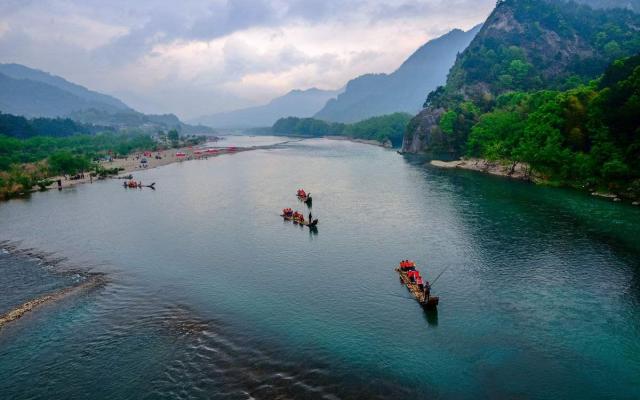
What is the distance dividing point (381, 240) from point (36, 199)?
7358 centimetres

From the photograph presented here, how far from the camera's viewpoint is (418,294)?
112 ft

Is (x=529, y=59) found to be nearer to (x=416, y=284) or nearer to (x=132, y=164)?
(x=132, y=164)

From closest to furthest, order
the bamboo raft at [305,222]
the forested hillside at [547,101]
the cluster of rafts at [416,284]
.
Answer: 1. the cluster of rafts at [416,284]
2. the bamboo raft at [305,222]
3. the forested hillside at [547,101]

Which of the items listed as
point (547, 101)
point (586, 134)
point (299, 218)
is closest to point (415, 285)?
point (299, 218)

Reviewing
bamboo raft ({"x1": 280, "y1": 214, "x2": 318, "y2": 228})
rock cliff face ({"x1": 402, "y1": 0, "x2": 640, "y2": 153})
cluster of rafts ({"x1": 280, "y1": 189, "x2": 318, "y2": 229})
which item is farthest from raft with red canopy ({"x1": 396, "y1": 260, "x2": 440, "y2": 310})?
rock cliff face ({"x1": 402, "y1": 0, "x2": 640, "y2": 153})

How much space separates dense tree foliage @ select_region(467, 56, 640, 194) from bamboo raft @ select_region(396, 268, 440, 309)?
44248 mm

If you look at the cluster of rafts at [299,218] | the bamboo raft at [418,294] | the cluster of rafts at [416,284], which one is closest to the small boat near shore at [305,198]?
the cluster of rafts at [299,218]

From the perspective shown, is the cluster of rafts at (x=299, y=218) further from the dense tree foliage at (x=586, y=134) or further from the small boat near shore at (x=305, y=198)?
the dense tree foliage at (x=586, y=134)

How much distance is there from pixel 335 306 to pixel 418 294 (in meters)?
6.93

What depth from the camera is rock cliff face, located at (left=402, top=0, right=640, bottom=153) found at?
484 feet

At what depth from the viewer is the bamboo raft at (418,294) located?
106 ft

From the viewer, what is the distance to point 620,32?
17038 centimetres

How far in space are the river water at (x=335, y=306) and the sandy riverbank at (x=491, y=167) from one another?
22.1 m

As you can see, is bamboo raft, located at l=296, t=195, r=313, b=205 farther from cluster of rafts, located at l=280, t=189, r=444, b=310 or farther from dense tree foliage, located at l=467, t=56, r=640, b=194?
dense tree foliage, located at l=467, t=56, r=640, b=194
